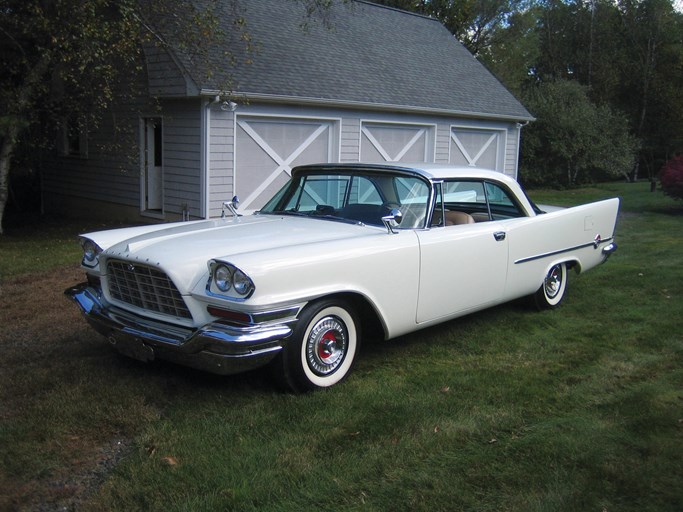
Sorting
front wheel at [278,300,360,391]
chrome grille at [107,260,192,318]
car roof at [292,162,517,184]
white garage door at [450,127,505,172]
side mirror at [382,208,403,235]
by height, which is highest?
white garage door at [450,127,505,172]

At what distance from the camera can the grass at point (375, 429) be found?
3.37 meters

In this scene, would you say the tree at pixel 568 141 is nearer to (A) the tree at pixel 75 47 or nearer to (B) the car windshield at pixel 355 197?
(A) the tree at pixel 75 47

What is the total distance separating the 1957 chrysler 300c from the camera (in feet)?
13.9

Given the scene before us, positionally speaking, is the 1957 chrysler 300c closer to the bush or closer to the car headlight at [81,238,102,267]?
the car headlight at [81,238,102,267]

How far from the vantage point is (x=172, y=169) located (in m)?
12.9

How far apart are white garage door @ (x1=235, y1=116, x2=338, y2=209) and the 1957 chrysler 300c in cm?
659

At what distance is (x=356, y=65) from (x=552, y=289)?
31.9ft

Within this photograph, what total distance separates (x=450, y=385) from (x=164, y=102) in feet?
31.9

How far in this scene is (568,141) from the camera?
2391 centimetres

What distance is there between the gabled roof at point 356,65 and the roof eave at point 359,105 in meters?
0.02

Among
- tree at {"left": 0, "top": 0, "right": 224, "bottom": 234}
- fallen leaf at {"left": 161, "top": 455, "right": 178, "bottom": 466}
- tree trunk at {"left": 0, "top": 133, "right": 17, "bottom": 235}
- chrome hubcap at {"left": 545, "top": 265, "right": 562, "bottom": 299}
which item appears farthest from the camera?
tree trunk at {"left": 0, "top": 133, "right": 17, "bottom": 235}

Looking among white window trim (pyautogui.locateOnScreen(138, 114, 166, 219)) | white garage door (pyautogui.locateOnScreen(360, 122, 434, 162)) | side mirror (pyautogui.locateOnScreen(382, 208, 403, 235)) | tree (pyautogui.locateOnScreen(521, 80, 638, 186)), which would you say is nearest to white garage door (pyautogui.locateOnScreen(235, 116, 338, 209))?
white garage door (pyautogui.locateOnScreen(360, 122, 434, 162))

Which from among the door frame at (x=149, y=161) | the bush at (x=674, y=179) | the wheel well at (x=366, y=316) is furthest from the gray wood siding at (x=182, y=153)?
the wheel well at (x=366, y=316)

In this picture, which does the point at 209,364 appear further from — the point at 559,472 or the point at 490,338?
the point at 490,338
